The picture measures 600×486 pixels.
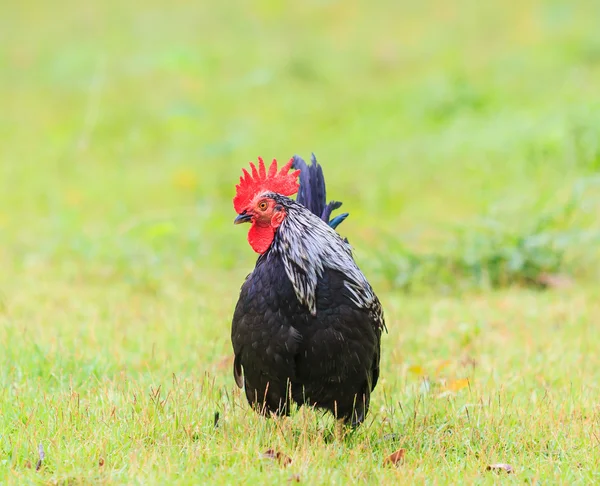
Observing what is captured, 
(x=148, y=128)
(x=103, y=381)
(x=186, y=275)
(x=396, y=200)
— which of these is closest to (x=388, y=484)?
(x=103, y=381)

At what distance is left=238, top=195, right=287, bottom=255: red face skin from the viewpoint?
4.24 metres

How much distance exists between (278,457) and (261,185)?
4.59 ft

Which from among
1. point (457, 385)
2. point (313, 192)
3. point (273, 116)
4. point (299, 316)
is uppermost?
point (273, 116)

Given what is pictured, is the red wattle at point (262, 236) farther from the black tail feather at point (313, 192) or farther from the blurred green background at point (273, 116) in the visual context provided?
the blurred green background at point (273, 116)

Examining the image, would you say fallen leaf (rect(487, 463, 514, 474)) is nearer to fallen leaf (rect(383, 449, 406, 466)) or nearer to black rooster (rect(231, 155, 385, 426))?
fallen leaf (rect(383, 449, 406, 466))

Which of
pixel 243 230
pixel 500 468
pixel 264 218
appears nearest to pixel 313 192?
pixel 264 218

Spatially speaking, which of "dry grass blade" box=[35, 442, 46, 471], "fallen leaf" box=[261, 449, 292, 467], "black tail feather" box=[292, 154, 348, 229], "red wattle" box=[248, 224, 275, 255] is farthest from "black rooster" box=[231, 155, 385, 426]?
"dry grass blade" box=[35, 442, 46, 471]

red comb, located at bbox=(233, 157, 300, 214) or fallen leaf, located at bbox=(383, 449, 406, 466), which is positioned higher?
red comb, located at bbox=(233, 157, 300, 214)

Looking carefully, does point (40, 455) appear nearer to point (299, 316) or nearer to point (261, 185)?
point (299, 316)

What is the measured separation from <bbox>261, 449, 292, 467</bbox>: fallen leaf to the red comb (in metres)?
1.22

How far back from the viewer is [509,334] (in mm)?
6586

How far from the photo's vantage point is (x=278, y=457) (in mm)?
3812

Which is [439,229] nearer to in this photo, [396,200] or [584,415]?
[396,200]

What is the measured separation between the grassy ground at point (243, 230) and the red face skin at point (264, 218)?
907 mm
